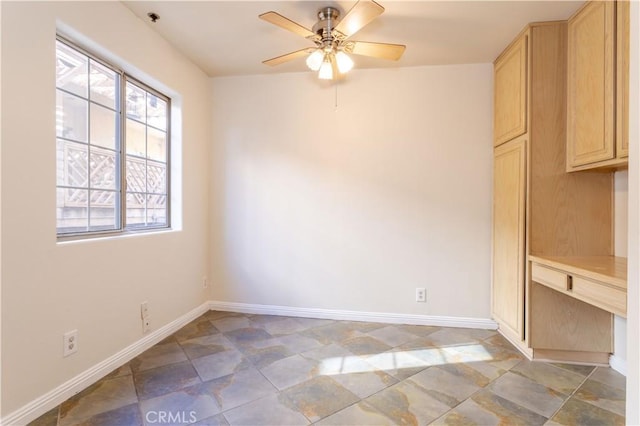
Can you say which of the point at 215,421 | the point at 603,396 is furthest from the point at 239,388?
the point at 603,396

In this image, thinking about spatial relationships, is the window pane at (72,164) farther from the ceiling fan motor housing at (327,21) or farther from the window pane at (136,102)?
the ceiling fan motor housing at (327,21)

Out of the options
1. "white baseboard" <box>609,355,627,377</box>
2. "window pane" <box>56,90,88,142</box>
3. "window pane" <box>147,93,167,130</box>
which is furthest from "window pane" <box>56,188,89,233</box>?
"white baseboard" <box>609,355,627,377</box>

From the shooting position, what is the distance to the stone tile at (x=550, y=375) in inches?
75.5

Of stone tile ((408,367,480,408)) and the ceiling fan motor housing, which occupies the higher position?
the ceiling fan motor housing

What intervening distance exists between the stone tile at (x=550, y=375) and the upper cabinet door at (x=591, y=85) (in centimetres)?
144

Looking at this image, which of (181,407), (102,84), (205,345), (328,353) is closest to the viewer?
(181,407)

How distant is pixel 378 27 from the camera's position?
2.30m

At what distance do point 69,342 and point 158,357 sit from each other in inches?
24.8

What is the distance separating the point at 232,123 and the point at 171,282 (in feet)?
5.62

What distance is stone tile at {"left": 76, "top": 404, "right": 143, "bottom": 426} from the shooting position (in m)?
1.55

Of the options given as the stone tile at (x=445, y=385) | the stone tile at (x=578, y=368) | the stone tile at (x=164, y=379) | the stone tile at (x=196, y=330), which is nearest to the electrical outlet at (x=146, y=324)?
the stone tile at (x=196, y=330)

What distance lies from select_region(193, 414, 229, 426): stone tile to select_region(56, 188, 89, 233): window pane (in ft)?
4.52

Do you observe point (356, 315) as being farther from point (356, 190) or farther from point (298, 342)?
point (356, 190)

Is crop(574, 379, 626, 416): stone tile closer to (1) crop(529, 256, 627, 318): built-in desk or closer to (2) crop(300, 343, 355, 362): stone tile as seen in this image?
(1) crop(529, 256, 627, 318): built-in desk
